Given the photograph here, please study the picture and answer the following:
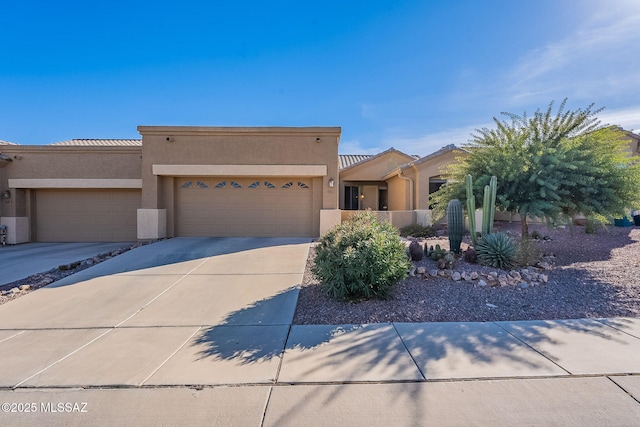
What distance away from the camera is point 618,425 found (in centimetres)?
268

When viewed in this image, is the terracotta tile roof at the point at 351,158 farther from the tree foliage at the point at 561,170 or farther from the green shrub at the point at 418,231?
the tree foliage at the point at 561,170

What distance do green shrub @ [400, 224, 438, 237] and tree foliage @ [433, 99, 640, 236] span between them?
15.6ft

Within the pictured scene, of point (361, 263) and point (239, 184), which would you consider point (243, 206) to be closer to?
point (239, 184)

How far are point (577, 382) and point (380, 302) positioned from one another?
9.18ft

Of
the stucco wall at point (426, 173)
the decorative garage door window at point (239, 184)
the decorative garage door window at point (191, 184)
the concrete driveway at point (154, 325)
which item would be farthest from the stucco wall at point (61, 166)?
the stucco wall at point (426, 173)

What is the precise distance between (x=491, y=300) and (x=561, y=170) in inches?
182

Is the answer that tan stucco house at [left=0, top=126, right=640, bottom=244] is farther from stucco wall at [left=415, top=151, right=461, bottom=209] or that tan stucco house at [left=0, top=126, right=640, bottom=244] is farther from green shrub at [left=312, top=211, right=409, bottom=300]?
green shrub at [left=312, top=211, right=409, bottom=300]

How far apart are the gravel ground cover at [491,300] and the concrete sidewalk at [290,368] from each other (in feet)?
1.01

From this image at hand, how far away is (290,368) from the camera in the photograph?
12.0ft

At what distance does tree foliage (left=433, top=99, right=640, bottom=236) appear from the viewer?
7.82m

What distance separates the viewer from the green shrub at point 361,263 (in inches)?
212

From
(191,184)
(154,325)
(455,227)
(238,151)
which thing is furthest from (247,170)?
(154,325)

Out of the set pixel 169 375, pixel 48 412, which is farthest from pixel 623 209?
pixel 48 412

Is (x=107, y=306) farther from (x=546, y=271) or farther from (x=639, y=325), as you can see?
(x=546, y=271)
